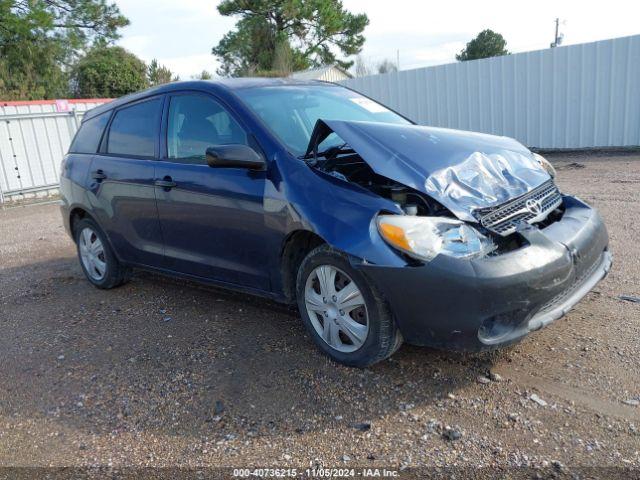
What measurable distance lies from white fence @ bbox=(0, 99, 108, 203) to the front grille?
1294 cm

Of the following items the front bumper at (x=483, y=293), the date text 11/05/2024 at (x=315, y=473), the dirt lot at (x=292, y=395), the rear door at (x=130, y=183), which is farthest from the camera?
the rear door at (x=130, y=183)

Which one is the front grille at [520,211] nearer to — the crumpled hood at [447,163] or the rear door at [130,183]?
the crumpled hood at [447,163]

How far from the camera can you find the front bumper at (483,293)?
2.80 m

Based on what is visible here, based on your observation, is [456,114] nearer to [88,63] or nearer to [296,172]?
[296,172]

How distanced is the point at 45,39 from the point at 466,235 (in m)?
28.9

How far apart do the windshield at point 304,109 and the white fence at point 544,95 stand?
9.07 m

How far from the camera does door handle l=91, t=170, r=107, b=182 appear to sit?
16.2 ft

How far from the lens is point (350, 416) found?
2953 mm

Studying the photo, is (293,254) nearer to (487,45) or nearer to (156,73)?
(156,73)

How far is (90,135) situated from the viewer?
5.40m

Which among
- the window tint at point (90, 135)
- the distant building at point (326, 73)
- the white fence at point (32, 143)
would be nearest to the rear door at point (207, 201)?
the window tint at point (90, 135)

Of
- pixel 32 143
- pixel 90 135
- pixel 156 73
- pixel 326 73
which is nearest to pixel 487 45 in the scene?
pixel 326 73

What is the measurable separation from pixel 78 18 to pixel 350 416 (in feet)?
92.4

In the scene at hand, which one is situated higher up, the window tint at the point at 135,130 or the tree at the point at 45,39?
the tree at the point at 45,39
